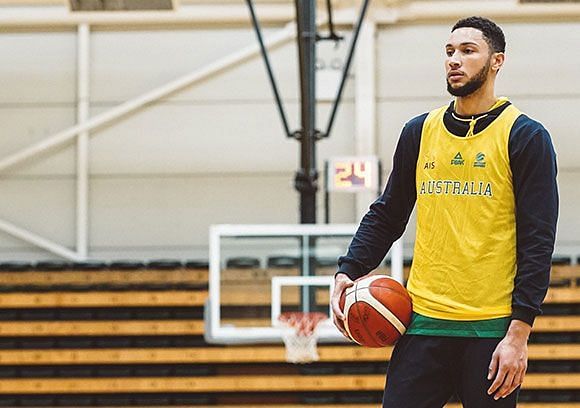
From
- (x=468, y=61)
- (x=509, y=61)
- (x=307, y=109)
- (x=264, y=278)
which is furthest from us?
(x=509, y=61)

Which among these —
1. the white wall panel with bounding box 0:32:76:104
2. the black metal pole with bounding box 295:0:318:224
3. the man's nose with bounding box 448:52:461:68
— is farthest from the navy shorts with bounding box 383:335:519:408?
the white wall panel with bounding box 0:32:76:104

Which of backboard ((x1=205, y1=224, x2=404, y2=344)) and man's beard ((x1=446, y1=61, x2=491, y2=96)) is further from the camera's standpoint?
backboard ((x1=205, y1=224, x2=404, y2=344))

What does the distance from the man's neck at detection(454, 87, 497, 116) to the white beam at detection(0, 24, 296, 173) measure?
894cm

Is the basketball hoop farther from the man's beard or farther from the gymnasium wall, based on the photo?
the man's beard

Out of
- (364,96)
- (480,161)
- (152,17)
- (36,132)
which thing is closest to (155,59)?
(152,17)

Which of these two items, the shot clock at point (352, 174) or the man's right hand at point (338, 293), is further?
the shot clock at point (352, 174)

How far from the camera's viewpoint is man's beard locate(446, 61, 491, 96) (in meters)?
2.58

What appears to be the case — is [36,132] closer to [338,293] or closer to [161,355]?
[161,355]

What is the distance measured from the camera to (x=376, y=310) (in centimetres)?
272

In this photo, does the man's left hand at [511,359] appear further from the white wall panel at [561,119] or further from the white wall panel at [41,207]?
the white wall panel at [41,207]

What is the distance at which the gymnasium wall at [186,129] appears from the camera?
11477 mm

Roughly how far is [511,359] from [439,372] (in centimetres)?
24

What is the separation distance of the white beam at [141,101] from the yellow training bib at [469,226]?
896cm

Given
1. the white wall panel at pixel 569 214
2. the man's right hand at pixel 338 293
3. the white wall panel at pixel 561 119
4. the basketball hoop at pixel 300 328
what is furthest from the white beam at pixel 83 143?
the man's right hand at pixel 338 293
